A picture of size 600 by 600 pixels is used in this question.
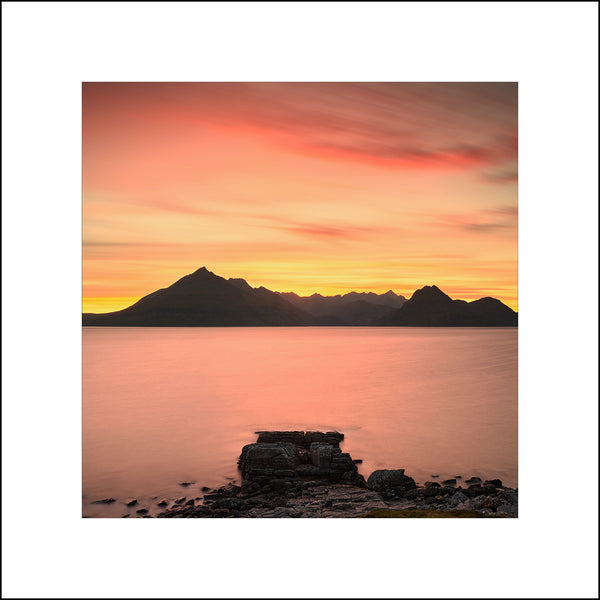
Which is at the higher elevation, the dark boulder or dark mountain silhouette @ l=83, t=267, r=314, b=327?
dark mountain silhouette @ l=83, t=267, r=314, b=327

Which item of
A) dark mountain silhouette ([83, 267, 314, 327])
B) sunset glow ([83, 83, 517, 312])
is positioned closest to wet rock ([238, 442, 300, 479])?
sunset glow ([83, 83, 517, 312])

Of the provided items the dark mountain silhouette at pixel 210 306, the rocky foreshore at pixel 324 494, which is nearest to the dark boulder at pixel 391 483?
the rocky foreshore at pixel 324 494

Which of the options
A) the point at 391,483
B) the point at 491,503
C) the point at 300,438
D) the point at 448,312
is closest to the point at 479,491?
the point at 491,503

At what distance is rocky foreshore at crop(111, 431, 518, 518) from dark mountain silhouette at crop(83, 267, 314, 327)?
13676mm

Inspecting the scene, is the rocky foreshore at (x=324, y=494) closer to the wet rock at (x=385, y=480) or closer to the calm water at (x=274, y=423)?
the wet rock at (x=385, y=480)

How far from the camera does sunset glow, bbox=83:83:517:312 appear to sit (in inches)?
264

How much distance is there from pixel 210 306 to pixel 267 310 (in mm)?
14815

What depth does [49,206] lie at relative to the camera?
15.9ft

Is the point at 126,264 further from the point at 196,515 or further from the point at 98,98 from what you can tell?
the point at 196,515

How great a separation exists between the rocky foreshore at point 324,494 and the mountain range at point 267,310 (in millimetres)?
9891

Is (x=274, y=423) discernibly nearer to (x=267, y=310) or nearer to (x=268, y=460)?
(x=268, y=460)

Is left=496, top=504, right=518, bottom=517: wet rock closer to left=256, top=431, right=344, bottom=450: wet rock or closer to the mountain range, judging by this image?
left=256, top=431, right=344, bottom=450: wet rock

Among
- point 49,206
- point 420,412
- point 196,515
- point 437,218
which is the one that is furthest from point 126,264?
point 420,412

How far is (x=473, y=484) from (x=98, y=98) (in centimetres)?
886
